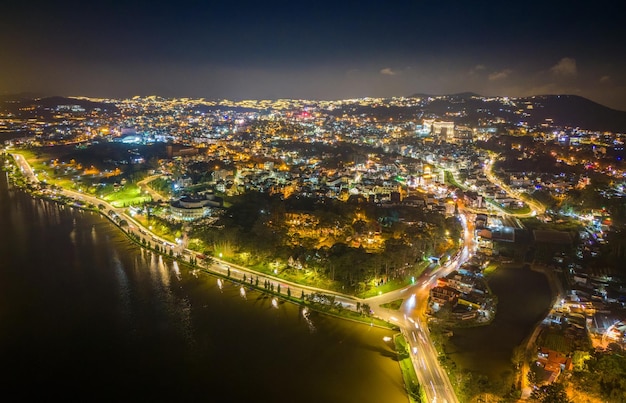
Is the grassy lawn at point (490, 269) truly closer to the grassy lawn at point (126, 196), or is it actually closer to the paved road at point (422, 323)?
the paved road at point (422, 323)

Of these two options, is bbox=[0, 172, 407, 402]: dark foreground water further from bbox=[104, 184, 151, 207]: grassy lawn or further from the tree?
bbox=[104, 184, 151, 207]: grassy lawn

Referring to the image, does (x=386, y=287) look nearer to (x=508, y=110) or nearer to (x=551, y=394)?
(x=551, y=394)

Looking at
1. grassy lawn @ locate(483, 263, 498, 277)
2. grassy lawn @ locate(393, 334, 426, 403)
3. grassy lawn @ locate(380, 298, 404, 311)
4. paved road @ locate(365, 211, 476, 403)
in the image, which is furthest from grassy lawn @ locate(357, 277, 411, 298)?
grassy lawn @ locate(483, 263, 498, 277)

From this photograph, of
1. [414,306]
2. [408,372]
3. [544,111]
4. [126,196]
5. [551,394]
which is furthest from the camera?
[544,111]

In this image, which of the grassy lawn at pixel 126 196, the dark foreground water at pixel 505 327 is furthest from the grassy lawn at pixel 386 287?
the grassy lawn at pixel 126 196

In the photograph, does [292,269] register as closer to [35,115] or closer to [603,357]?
[603,357]

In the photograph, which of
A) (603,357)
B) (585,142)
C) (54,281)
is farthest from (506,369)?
(585,142)

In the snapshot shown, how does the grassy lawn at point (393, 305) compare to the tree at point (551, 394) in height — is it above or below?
below

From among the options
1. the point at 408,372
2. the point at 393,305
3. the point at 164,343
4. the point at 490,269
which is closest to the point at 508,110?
the point at 490,269
